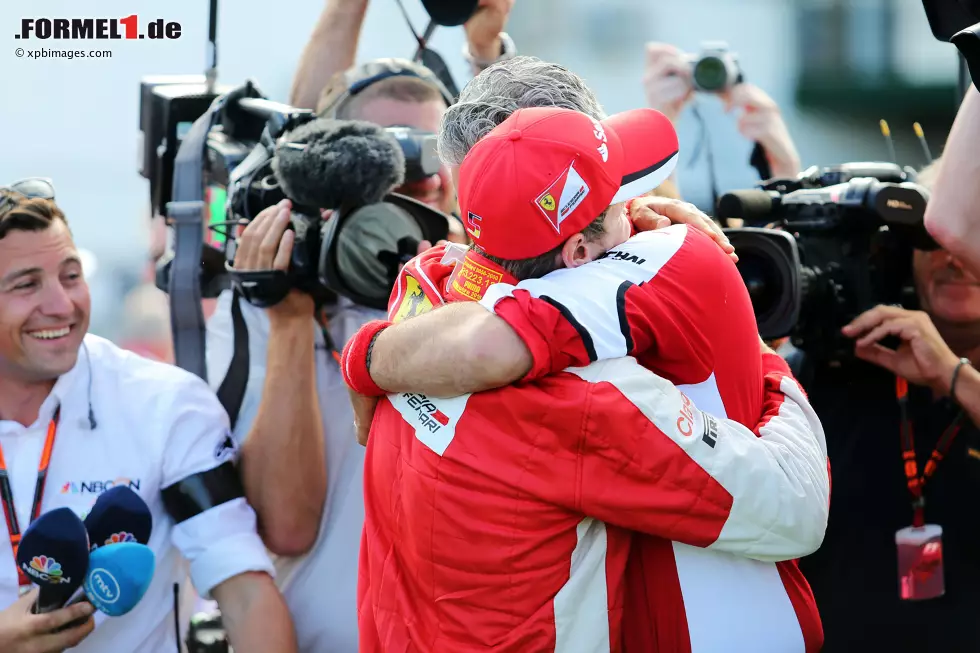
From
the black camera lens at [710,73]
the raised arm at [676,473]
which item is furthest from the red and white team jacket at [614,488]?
the black camera lens at [710,73]

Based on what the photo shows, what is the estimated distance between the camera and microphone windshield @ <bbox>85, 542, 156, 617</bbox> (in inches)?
59.2

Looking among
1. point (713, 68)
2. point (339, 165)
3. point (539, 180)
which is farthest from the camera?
point (713, 68)

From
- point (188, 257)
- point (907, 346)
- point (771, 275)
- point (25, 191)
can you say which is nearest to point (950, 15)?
point (771, 275)

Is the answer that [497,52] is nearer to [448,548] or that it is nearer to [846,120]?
[448,548]

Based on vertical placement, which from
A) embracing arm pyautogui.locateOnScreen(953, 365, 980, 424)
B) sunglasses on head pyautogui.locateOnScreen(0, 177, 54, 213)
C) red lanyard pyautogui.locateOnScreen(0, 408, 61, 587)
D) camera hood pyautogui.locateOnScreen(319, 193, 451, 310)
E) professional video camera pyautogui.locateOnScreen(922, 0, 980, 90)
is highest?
professional video camera pyautogui.locateOnScreen(922, 0, 980, 90)

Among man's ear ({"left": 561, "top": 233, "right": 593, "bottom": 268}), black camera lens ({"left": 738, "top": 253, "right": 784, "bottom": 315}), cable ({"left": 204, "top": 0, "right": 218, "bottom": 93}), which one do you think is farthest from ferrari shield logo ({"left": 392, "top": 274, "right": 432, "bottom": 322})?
cable ({"left": 204, "top": 0, "right": 218, "bottom": 93})

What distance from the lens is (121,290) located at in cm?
358

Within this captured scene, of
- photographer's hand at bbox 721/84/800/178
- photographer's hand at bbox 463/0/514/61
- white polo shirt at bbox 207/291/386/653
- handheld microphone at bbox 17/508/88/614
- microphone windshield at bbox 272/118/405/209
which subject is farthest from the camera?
photographer's hand at bbox 721/84/800/178

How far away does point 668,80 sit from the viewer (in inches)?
99.1

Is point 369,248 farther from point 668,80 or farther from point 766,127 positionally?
point 766,127

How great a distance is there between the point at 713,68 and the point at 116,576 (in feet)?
5.58

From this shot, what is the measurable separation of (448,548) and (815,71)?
354 centimetres

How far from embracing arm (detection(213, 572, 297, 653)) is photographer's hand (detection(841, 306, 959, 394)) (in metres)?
1.07

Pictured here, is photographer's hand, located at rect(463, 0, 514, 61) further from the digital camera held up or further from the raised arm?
the raised arm
